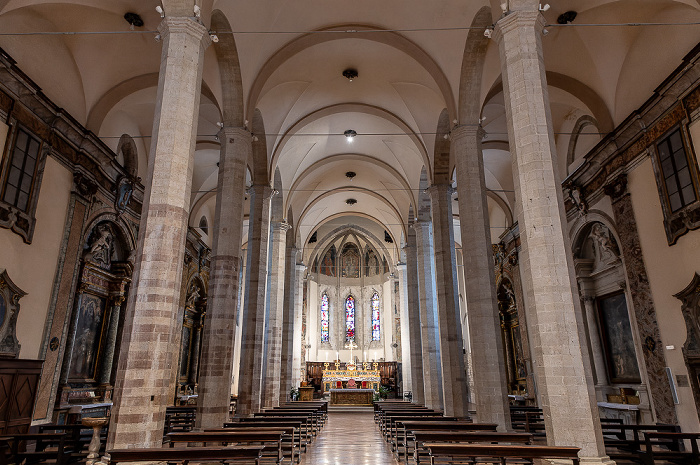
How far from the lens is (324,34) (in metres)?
12.3

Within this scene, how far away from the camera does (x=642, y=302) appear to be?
10164 mm

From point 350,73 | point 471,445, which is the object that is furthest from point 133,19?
point 471,445

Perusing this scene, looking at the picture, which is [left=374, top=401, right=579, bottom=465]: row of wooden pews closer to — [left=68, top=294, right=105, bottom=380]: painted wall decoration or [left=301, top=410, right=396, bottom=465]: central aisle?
[left=301, top=410, right=396, bottom=465]: central aisle

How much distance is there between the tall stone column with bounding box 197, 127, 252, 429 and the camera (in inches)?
365

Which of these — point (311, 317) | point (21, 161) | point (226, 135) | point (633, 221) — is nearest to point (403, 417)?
point (633, 221)

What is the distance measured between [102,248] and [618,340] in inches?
561

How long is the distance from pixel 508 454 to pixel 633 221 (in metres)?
7.89

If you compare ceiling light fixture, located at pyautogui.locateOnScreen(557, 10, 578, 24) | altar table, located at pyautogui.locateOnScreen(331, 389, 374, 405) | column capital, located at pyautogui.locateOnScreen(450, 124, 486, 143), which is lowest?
altar table, located at pyautogui.locateOnScreen(331, 389, 374, 405)

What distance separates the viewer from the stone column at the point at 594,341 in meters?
12.6

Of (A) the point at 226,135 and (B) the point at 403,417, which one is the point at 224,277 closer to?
(A) the point at 226,135

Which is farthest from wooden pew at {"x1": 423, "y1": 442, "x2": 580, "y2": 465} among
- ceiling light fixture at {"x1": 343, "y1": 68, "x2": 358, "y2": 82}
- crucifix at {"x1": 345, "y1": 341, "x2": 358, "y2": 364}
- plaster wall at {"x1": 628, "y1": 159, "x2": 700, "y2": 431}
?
crucifix at {"x1": 345, "y1": 341, "x2": 358, "y2": 364}

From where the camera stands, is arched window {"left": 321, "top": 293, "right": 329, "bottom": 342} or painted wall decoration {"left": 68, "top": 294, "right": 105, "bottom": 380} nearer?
painted wall decoration {"left": 68, "top": 294, "right": 105, "bottom": 380}

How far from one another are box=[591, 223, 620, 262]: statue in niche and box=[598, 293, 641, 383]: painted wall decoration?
1.08 metres

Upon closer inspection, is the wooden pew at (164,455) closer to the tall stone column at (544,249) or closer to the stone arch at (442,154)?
the tall stone column at (544,249)
